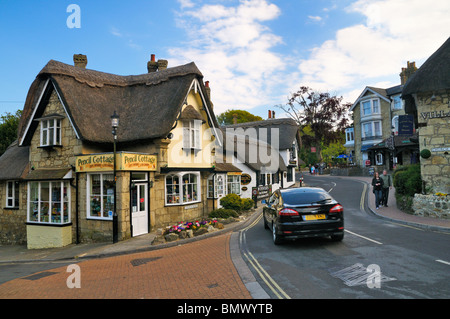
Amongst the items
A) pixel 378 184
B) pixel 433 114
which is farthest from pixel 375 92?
pixel 433 114

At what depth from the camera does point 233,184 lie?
81.6 feet

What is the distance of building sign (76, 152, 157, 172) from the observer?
12555 millimetres

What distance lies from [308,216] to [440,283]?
3257 mm

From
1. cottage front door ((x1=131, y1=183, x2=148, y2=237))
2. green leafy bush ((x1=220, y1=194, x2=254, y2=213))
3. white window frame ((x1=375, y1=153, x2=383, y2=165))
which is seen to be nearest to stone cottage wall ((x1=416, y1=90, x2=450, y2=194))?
green leafy bush ((x1=220, y1=194, x2=254, y2=213))

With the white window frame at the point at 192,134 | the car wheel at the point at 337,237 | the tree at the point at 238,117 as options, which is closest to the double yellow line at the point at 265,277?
the car wheel at the point at 337,237

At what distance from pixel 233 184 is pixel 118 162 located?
13611 millimetres

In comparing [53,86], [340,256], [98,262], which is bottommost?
[98,262]

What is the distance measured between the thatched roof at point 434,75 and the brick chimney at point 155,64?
48.1 ft

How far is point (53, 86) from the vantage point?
15.4m

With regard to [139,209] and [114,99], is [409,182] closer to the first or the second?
[139,209]
